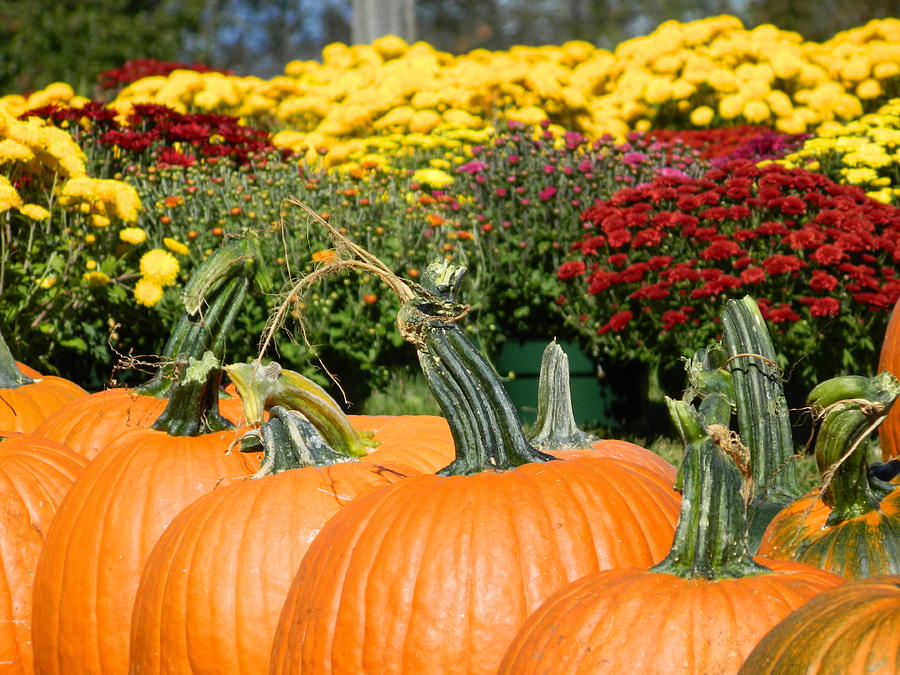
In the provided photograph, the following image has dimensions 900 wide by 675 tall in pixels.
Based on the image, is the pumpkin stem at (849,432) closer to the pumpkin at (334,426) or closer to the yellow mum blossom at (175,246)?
the pumpkin at (334,426)

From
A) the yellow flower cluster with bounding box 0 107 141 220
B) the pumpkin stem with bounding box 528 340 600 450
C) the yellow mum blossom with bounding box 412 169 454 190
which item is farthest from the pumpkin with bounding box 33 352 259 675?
the yellow mum blossom with bounding box 412 169 454 190

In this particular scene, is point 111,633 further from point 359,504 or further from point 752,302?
point 752,302

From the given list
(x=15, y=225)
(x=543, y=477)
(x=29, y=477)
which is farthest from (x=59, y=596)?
(x=15, y=225)

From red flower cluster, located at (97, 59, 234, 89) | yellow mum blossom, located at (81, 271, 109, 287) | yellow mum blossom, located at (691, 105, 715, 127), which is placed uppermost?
red flower cluster, located at (97, 59, 234, 89)

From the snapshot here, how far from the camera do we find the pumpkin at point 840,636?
167 cm

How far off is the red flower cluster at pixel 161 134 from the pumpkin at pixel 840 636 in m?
6.26

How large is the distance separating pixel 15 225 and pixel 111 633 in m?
3.50

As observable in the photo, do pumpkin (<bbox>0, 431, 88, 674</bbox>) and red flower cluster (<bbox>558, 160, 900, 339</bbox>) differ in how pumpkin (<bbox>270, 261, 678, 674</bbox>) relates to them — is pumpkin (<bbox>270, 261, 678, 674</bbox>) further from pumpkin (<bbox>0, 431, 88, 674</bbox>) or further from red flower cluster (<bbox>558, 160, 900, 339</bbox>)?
red flower cluster (<bbox>558, 160, 900, 339</bbox>)

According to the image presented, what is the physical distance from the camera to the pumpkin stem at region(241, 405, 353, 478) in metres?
2.91

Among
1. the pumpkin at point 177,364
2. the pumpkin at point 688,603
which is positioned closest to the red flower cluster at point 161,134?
the pumpkin at point 177,364

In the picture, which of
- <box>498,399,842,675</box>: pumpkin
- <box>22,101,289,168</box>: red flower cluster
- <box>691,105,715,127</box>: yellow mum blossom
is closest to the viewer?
<box>498,399,842,675</box>: pumpkin

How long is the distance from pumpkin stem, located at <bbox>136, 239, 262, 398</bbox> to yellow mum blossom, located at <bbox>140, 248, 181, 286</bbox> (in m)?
1.82

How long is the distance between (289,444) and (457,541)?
2.40ft

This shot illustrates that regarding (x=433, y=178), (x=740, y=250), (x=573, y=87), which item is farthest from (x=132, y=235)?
(x=573, y=87)
